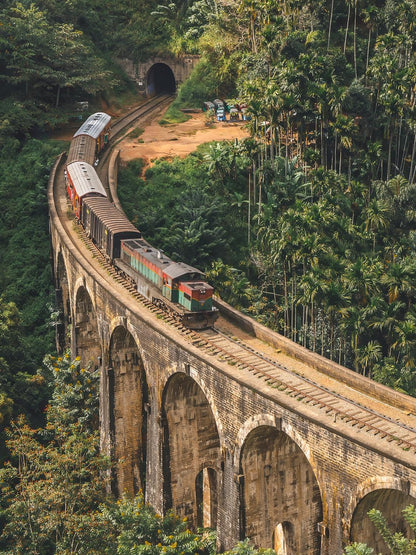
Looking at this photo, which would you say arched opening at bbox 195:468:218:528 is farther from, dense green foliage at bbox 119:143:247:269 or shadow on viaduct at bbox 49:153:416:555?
dense green foliage at bbox 119:143:247:269

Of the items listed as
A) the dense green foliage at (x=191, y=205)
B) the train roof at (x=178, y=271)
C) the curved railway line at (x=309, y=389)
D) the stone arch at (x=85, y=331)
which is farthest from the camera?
the dense green foliage at (x=191, y=205)

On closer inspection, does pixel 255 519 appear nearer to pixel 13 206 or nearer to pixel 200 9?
pixel 13 206

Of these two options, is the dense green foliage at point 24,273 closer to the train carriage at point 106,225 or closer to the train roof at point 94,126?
the train roof at point 94,126

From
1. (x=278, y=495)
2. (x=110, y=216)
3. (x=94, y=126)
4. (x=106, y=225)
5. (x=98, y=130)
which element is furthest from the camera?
(x=94, y=126)

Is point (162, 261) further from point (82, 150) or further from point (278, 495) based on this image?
point (82, 150)

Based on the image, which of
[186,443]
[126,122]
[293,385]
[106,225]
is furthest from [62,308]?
[126,122]

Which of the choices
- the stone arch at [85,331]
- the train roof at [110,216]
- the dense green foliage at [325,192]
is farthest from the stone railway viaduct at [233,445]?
the dense green foliage at [325,192]
